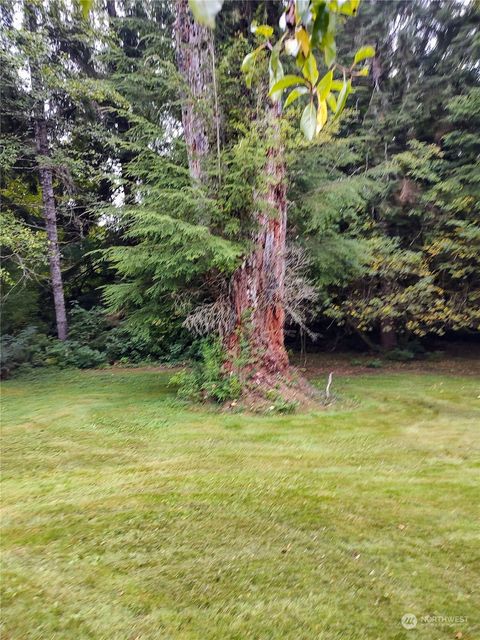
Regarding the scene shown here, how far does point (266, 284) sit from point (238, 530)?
429cm

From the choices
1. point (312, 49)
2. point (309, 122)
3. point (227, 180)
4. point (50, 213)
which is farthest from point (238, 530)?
point (50, 213)

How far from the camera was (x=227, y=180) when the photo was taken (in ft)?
19.4

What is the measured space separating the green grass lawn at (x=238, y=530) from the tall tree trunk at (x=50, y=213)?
6113mm

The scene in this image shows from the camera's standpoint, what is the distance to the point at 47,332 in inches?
445

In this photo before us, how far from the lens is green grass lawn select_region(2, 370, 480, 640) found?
1812 mm

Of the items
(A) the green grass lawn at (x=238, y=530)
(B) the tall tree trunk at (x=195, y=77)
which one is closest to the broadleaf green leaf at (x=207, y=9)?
(A) the green grass lawn at (x=238, y=530)

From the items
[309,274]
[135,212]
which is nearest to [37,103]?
[135,212]

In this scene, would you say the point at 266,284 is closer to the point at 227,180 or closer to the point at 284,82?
the point at 227,180

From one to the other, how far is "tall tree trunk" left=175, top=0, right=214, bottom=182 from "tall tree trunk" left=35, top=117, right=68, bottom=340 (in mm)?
4778

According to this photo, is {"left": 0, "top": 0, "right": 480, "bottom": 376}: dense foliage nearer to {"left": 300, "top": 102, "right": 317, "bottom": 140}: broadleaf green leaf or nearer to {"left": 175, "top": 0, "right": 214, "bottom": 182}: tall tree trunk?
{"left": 175, "top": 0, "right": 214, "bottom": 182}: tall tree trunk

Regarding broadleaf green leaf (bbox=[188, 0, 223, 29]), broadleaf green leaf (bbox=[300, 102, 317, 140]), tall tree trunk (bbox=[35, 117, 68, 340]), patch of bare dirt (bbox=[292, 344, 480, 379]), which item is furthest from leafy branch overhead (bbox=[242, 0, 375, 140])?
tall tree trunk (bbox=[35, 117, 68, 340])

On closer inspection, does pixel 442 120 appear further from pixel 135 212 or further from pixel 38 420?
pixel 38 420

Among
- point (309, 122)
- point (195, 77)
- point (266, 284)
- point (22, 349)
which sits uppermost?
point (195, 77)

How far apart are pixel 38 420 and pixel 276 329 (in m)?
3.45
